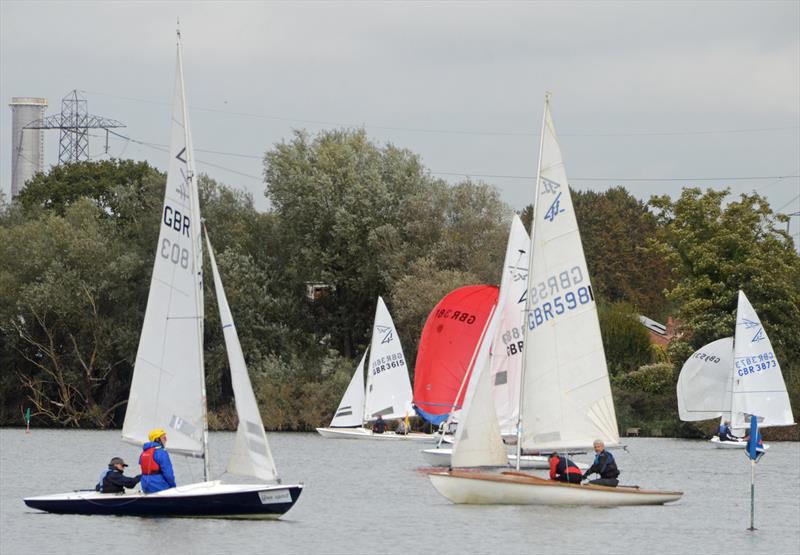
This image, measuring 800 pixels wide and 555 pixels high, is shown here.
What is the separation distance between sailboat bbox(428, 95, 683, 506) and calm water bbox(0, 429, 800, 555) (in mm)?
1120

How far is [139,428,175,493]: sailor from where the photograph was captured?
2673cm

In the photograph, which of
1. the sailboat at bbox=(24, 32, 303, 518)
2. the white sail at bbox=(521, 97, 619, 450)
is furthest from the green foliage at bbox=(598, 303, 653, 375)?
the sailboat at bbox=(24, 32, 303, 518)

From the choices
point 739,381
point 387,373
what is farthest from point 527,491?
point 739,381

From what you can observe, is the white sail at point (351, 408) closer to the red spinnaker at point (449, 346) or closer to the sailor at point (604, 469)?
the red spinnaker at point (449, 346)

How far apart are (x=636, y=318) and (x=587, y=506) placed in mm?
43061

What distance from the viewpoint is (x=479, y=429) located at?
97.9 ft

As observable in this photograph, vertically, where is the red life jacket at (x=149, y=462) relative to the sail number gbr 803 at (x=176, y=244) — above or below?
below

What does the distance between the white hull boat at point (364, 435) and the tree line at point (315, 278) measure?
504 centimetres

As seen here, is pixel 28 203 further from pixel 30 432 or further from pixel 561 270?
pixel 561 270

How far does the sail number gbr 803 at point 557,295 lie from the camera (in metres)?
30.4

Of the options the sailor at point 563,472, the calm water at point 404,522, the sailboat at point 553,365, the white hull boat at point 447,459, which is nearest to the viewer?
the calm water at point 404,522

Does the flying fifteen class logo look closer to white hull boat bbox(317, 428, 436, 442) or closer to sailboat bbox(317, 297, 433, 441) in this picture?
sailboat bbox(317, 297, 433, 441)

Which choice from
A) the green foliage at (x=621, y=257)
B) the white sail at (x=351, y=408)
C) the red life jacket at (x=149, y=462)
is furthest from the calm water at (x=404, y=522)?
the green foliage at (x=621, y=257)

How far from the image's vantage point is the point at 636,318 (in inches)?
2832
